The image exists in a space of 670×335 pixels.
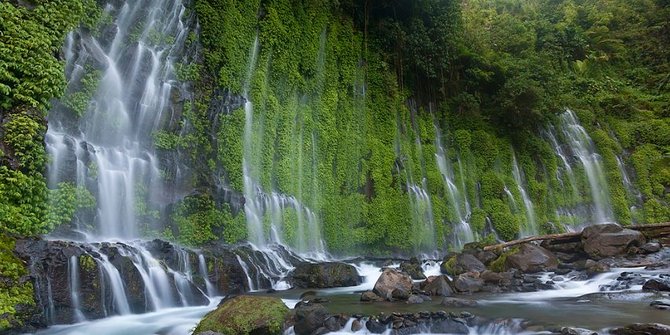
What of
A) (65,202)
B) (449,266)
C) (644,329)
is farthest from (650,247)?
(65,202)

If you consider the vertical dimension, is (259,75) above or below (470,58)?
below

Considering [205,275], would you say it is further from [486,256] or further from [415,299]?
[486,256]

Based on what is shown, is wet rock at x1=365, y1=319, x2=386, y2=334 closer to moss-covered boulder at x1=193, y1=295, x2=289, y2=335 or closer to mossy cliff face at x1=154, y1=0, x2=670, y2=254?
moss-covered boulder at x1=193, y1=295, x2=289, y2=335

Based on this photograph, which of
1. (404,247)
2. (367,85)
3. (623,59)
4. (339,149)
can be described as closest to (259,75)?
(339,149)

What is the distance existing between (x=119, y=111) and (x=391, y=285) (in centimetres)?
916

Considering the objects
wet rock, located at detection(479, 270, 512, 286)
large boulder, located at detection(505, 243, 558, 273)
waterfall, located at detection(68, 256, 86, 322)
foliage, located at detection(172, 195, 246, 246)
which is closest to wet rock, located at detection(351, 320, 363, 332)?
waterfall, located at detection(68, 256, 86, 322)

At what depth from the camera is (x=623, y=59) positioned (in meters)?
34.7

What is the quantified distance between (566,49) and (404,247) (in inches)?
878

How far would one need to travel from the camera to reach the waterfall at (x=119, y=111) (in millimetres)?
11945

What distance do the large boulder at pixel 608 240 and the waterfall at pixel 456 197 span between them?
20.6 feet

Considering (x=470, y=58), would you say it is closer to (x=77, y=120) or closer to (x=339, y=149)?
(x=339, y=149)

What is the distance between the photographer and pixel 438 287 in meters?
11.3

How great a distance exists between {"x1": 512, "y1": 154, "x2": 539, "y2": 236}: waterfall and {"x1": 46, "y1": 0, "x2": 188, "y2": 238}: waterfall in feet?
55.8

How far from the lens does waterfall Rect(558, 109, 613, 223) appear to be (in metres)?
25.1
